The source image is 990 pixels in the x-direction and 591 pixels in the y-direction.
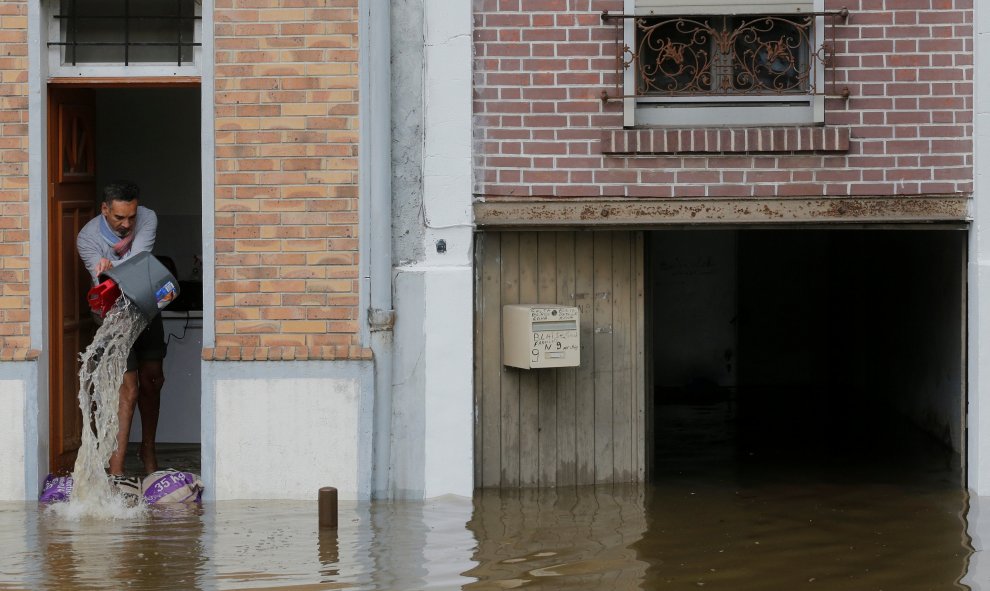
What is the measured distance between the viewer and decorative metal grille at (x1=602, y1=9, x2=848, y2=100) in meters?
9.02

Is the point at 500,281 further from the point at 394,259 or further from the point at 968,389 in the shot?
the point at 968,389

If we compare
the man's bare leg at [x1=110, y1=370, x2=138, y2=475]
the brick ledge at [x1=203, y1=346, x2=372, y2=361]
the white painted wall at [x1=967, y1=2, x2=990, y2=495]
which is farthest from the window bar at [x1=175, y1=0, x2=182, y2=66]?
the white painted wall at [x1=967, y1=2, x2=990, y2=495]

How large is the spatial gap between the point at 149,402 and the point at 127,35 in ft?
7.65

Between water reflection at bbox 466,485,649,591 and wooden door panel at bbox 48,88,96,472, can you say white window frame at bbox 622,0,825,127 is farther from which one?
wooden door panel at bbox 48,88,96,472

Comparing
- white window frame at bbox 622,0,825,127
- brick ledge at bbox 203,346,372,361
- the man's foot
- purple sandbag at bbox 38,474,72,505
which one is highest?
white window frame at bbox 622,0,825,127

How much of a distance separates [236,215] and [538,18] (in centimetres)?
220

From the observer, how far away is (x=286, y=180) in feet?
29.2

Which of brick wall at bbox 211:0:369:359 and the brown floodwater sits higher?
brick wall at bbox 211:0:369:359

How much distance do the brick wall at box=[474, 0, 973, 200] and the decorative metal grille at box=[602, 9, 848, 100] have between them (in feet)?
0.48

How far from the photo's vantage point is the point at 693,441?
11.4 meters

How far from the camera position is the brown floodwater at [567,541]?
23.1 ft

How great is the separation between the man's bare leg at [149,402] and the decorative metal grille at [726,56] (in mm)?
3368

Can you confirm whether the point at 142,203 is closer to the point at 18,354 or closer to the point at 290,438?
the point at 18,354

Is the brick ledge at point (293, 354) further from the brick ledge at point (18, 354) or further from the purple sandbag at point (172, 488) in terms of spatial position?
the brick ledge at point (18, 354)
